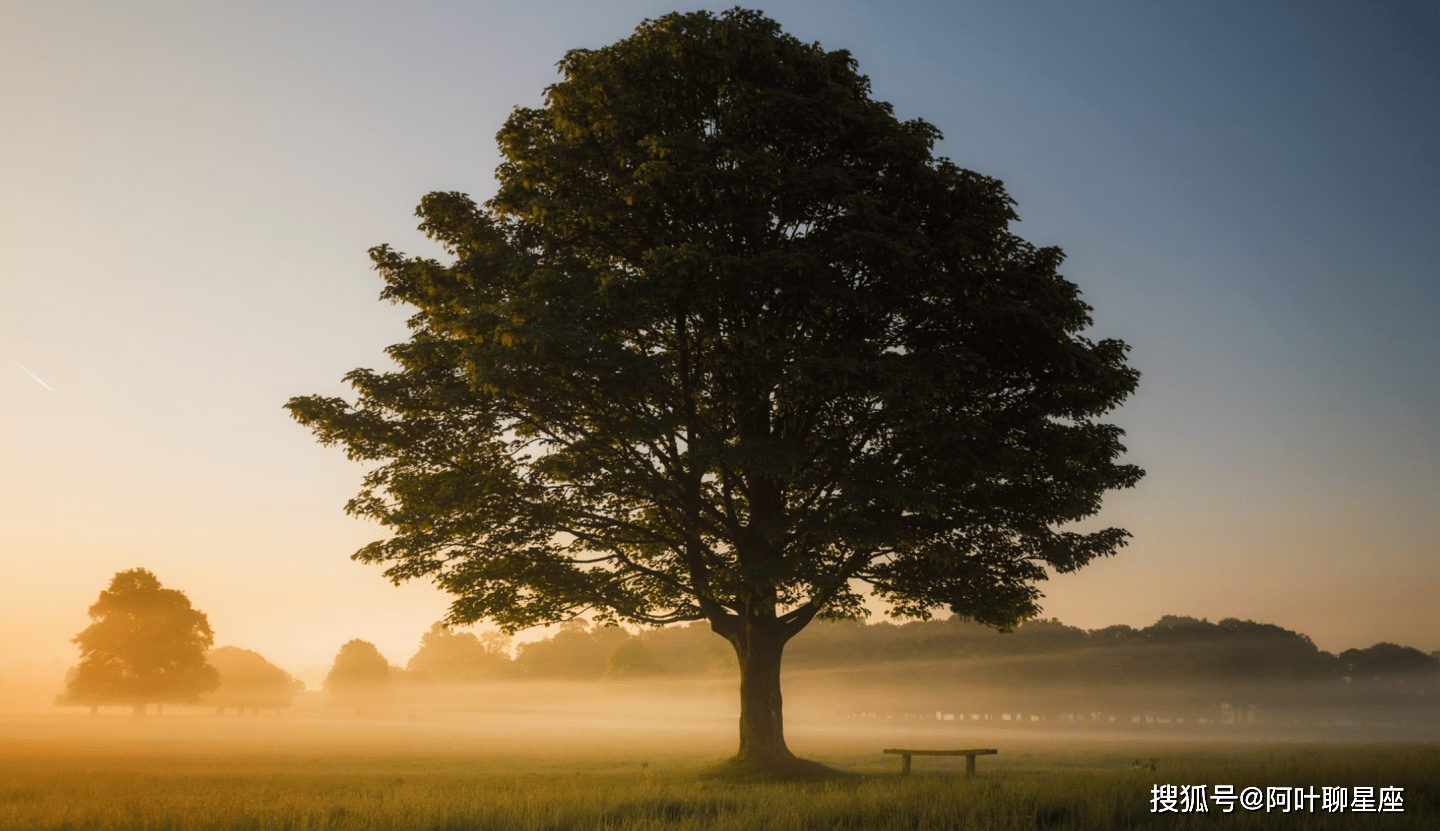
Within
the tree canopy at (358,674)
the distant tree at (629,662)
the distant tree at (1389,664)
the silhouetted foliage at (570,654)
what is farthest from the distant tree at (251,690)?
the distant tree at (1389,664)

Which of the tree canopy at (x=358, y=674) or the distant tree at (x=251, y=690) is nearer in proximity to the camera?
the distant tree at (x=251, y=690)

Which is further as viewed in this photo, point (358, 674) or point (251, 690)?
point (358, 674)

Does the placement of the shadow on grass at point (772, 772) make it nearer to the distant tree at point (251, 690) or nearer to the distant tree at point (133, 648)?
the distant tree at point (133, 648)

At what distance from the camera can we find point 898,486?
58.8 feet

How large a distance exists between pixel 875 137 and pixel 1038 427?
26.8ft

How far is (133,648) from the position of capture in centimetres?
8219

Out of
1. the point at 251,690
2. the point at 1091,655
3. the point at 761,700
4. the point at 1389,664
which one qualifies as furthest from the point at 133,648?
the point at 1389,664

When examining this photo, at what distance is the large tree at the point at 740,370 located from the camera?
60.6 feet

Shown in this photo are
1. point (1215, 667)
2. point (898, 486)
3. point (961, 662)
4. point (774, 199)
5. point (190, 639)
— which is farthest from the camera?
point (961, 662)

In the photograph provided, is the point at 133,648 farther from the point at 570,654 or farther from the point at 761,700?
the point at 570,654

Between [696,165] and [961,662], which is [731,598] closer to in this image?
[696,165]

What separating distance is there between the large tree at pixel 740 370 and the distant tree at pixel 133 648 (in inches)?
3169

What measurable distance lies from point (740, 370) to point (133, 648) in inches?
3541

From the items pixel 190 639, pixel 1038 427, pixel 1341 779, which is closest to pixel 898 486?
pixel 1038 427
